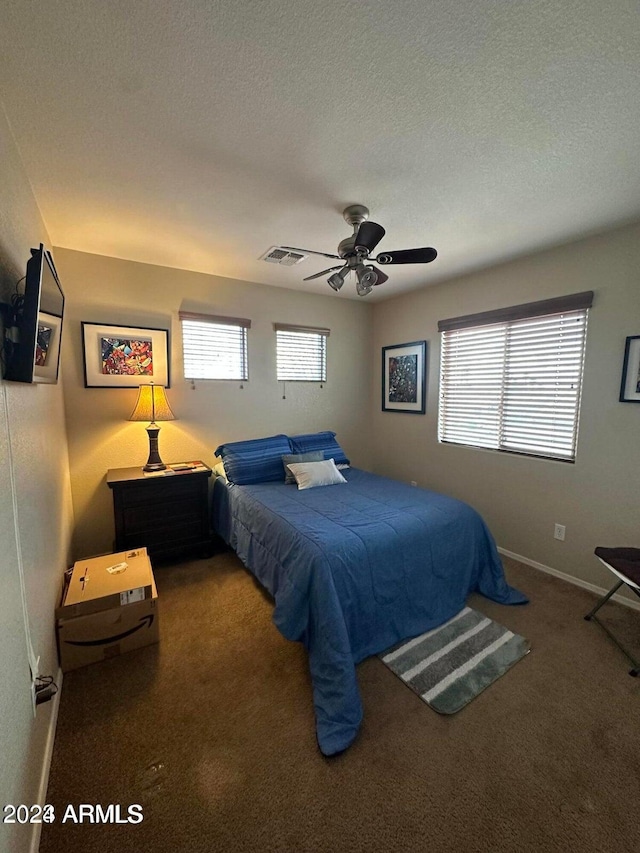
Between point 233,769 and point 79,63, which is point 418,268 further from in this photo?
point 233,769

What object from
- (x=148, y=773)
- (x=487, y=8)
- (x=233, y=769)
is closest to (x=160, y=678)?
(x=148, y=773)

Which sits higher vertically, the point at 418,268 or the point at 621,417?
the point at 418,268

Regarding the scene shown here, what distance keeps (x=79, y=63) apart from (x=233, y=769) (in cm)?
263

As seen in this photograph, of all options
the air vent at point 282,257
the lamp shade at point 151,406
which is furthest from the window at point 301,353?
the lamp shade at point 151,406

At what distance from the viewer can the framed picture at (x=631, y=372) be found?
224cm

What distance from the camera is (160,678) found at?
174 centimetres

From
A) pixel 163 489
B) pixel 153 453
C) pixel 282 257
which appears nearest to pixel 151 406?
pixel 153 453

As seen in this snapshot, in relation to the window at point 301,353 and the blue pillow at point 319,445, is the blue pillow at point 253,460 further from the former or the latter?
the window at point 301,353

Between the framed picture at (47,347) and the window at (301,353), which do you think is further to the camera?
the window at (301,353)

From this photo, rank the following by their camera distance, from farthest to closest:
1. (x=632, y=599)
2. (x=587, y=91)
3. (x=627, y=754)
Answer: (x=632, y=599) < (x=627, y=754) < (x=587, y=91)

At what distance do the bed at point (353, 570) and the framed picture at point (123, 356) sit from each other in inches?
→ 57.0

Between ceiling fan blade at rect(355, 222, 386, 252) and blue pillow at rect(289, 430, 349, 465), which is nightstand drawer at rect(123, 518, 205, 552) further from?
ceiling fan blade at rect(355, 222, 386, 252)

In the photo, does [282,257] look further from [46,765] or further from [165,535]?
[46,765]

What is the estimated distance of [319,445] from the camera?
360cm
